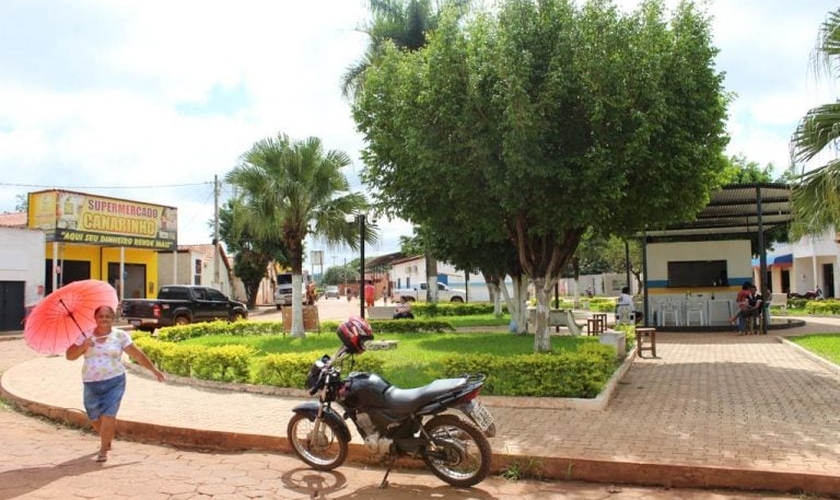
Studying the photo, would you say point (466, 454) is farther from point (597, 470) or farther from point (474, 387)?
point (597, 470)

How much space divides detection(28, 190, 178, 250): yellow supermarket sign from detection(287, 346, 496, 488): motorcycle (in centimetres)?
2542

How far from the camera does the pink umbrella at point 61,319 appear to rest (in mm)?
6379

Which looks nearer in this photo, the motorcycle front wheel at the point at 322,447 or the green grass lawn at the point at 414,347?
the motorcycle front wheel at the point at 322,447

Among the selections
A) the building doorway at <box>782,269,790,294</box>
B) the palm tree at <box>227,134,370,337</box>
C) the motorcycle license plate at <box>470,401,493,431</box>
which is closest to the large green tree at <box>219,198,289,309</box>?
the palm tree at <box>227,134,370,337</box>

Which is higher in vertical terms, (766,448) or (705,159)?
(705,159)

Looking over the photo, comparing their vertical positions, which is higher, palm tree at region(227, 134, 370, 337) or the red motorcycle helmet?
palm tree at region(227, 134, 370, 337)

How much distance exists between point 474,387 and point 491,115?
18.8 ft

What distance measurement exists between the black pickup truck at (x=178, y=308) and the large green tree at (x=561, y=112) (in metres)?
13.4

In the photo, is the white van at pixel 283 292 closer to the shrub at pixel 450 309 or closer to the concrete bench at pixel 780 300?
the shrub at pixel 450 309

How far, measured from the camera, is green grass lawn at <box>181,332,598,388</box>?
986 cm

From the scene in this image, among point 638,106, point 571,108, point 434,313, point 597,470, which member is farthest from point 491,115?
point 434,313

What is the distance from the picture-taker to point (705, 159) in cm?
1084

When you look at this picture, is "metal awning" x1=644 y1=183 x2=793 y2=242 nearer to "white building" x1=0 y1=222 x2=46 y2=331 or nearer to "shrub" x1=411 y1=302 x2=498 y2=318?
"shrub" x1=411 y1=302 x2=498 y2=318

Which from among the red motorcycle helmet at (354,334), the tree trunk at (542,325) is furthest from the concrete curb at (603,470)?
the tree trunk at (542,325)
